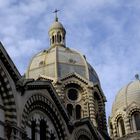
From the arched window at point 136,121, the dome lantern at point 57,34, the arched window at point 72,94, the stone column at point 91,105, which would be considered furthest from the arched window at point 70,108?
the dome lantern at point 57,34

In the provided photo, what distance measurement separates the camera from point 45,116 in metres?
24.3

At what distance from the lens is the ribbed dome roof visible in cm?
4066

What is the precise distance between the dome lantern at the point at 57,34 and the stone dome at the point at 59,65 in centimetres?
259

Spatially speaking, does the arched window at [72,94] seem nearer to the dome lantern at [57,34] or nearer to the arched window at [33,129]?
the dome lantern at [57,34]

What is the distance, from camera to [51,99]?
2486 centimetres

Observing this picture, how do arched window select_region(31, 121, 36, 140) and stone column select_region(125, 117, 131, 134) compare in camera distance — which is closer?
arched window select_region(31, 121, 36, 140)

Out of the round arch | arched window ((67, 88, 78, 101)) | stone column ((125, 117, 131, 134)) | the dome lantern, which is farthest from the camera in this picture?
the dome lantern

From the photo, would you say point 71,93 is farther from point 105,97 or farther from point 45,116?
point 45,116

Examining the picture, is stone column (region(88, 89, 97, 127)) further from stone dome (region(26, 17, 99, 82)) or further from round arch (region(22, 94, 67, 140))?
round arch (region(22, 94, 67, 140))

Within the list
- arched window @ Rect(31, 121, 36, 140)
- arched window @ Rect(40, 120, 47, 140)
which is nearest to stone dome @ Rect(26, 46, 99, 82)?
arched window @ Rect(40, 120, 47, 140)

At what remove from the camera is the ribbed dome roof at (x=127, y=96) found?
4066cm

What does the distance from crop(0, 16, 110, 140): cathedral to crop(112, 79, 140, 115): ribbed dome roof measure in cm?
138

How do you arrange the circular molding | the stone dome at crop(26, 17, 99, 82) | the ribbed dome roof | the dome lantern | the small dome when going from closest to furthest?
the circular molding
the stone dome at crop(26, 17, 99, 82)
the ribbed dome roof
the dome lantern
the small dome

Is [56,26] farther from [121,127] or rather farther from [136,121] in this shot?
[136,121]
